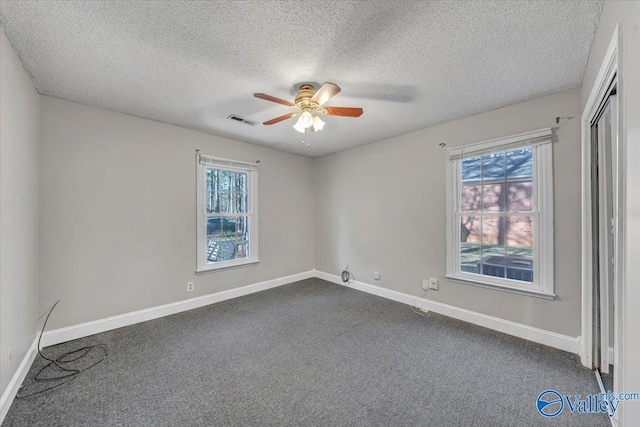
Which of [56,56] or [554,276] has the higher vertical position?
[56,56]

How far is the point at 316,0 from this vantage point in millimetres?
1395

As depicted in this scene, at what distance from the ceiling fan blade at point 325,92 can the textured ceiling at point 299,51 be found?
0.19 meters

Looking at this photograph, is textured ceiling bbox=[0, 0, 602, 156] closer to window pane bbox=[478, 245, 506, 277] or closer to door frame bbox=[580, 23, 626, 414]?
door frame bbox=[580, 23, 626, 414]

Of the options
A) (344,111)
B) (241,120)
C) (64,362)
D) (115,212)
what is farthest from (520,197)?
(64,362)

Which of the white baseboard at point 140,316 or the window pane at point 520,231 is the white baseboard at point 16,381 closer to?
the white baseboard at point 140,316

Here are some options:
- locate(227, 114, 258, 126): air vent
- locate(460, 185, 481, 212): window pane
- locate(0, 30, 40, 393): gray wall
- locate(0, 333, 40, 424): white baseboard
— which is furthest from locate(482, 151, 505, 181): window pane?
locate(0, 333, 40, 424): white baseboard

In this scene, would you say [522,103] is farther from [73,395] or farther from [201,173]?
[73,395]

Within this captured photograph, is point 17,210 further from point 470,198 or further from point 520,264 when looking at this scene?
point 520,264

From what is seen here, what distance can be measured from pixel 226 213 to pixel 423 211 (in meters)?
2.81

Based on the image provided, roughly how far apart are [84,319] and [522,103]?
16.4 feet

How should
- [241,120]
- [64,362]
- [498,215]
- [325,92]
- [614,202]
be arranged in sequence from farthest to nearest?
[241,120], [498,215], [64,362], [325,92], [614,202]

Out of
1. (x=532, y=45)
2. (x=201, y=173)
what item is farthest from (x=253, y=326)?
(x=532, y=45)

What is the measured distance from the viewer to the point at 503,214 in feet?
9.04

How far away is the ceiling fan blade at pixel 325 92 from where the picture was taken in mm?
1888
